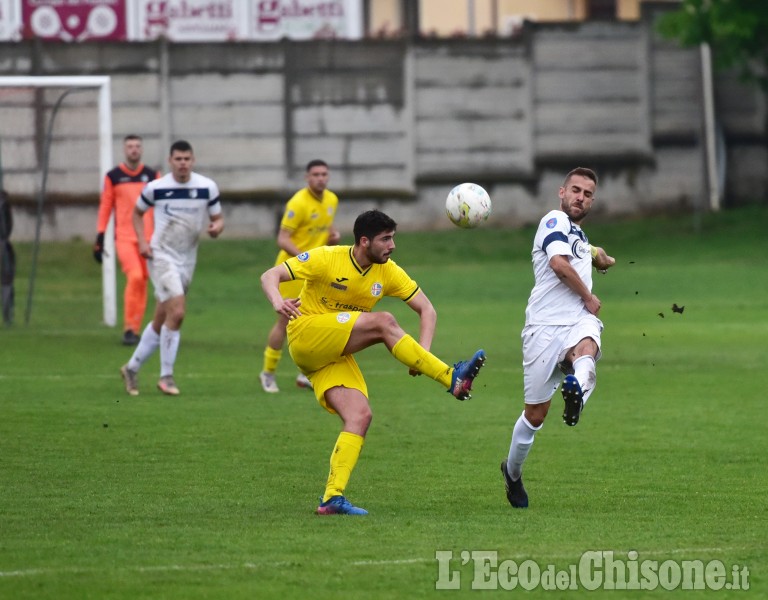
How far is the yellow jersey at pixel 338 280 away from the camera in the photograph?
386 inches

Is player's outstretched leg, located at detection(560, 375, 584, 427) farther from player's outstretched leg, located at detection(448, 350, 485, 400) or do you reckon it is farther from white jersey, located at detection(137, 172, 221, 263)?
white jersey, located at detection(137, 172, 221, 263)

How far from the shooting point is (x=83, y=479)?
10.7 meters

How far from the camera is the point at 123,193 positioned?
19281mm

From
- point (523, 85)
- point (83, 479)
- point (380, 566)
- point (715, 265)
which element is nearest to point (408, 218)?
point (523, 85)

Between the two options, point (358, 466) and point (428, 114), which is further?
point (428, 114)

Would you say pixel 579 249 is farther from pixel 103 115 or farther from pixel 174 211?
pixel 103 115

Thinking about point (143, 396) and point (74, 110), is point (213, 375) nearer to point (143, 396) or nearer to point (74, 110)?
point (143, 396)

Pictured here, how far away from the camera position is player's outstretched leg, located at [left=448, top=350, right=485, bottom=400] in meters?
9.27

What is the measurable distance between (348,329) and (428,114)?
→ 2346 centimetres

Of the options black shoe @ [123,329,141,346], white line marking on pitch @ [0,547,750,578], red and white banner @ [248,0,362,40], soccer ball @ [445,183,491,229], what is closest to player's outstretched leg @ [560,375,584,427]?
white line marking on pitch @ [0,547,750,578]

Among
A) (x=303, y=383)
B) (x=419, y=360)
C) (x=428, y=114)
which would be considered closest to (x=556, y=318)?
(x=419, y=360)

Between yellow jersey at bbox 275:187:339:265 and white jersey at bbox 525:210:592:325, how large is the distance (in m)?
6.45

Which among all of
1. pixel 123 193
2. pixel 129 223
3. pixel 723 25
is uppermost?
pixel 723 25

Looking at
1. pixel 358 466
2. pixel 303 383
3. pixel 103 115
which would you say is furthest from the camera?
pixel 103 115
